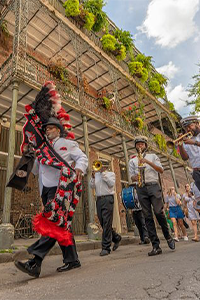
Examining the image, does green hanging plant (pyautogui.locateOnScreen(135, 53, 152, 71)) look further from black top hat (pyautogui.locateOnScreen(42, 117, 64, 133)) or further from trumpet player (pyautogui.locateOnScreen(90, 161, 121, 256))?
black top hat (pyautogui.locateOnScreen(42, 117, 64, 133))

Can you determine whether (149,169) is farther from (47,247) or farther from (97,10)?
(97,10)

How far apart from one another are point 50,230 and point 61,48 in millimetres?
9993

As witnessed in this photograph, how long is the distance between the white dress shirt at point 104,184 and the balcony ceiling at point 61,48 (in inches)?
252

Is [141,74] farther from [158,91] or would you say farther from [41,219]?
[41,219]

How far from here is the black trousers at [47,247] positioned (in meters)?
2.22

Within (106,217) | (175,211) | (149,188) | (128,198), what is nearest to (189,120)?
(149,188)

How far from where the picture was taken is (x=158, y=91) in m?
14.4

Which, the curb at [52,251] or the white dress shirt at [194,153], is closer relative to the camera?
the white dress shirt at [194,153]

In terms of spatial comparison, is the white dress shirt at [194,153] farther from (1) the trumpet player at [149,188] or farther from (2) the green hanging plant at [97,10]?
(2) the green hanging plant at [97,10]

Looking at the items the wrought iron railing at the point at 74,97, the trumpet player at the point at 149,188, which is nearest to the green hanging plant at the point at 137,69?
the wrought iron railing at the point at 74,97

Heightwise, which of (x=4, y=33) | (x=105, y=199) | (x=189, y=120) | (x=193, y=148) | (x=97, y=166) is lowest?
(x=105, y=199)

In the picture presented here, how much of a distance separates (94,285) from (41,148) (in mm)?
1597

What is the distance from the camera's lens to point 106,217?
168 inches

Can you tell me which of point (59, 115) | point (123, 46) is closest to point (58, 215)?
point (59, 115)
